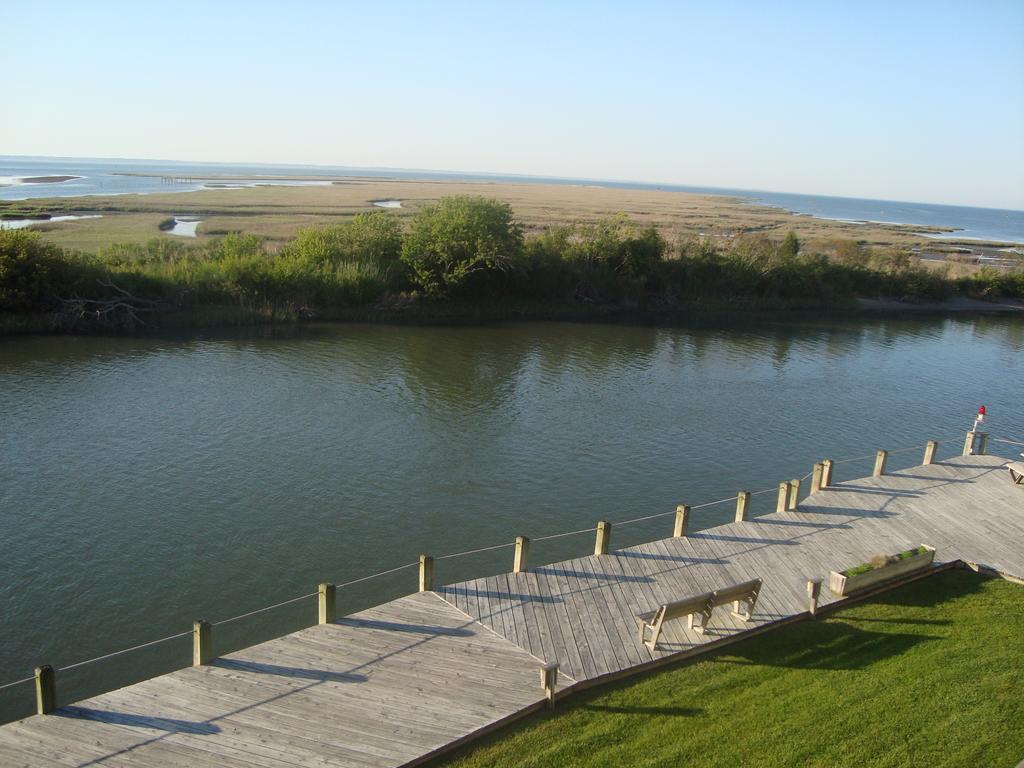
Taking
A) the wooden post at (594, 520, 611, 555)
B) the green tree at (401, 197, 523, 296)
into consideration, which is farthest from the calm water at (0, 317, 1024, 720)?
the green tree at (401, 197, 523, 296)

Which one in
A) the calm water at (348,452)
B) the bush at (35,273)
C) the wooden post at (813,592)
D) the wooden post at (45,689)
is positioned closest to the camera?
the wooden post at (45,689)

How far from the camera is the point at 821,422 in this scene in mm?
35094

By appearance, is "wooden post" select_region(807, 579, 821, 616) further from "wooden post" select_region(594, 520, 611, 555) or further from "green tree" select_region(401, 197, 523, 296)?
Result: "green tree" select_region(401, 197, 523, 296)

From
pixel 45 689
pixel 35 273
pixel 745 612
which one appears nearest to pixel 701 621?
pixel 745 612

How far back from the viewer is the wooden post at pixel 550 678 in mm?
12117

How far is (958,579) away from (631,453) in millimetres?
12972

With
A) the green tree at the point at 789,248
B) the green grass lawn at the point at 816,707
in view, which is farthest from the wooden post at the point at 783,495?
the green tree at the point at 789,248

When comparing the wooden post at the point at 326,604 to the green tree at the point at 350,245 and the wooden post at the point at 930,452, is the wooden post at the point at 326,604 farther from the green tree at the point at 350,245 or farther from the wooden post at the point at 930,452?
the green tree at the point at 350,245

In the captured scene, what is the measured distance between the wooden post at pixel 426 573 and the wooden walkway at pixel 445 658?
29cm

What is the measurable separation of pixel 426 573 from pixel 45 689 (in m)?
6.97

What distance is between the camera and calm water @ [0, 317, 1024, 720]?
59.8ft

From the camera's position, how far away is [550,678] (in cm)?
1215

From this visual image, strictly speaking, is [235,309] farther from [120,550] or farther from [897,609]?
[897,609]

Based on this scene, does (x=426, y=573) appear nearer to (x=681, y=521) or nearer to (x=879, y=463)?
(x=681, y=521)
